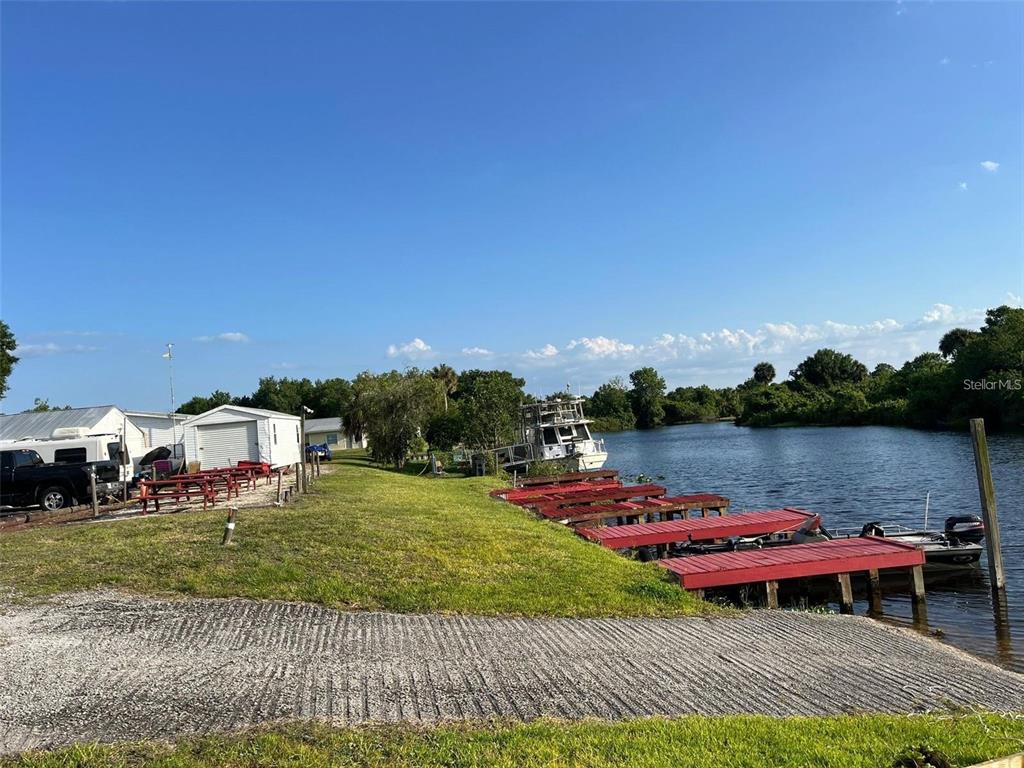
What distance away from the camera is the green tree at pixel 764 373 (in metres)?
156

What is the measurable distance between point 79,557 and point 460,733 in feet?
29.7

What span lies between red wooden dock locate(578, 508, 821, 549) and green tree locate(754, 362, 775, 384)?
465 ft

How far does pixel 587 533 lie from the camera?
1983 centimetres

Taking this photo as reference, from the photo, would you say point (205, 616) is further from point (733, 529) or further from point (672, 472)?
point (672, 472)

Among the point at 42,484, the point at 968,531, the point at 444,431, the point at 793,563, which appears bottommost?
the point at 968,531

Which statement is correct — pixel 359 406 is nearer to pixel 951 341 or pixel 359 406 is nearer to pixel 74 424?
pixel 74 424

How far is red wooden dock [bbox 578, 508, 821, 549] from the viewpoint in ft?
62.6

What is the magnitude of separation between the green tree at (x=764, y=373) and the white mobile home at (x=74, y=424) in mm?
137555

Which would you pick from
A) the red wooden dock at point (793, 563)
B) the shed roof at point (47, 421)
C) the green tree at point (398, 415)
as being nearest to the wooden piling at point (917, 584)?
the red wooden dock at point (793, 563)

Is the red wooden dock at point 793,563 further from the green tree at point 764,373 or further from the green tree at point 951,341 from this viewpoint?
the green tree at point 764,373

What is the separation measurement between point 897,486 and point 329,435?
60.6 metres

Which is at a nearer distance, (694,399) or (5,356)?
(5,356)

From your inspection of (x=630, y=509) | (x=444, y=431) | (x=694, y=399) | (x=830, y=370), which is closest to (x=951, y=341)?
(x=830, y=370)

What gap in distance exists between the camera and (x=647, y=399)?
145m
